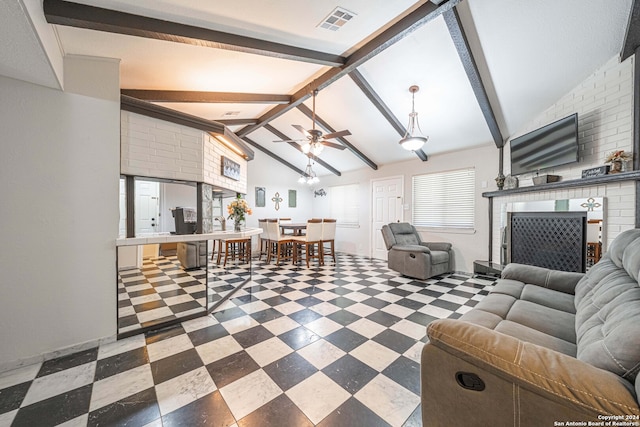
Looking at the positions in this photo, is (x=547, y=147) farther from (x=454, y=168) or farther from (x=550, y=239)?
(x=454, y=168)

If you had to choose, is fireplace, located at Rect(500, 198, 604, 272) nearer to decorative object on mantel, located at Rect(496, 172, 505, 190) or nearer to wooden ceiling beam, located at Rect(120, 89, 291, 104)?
decorative object on mantel, located at Rect(496, 172, 505, 190)

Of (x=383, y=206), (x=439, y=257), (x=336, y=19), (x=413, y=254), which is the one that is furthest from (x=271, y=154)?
(x=439, y=257)

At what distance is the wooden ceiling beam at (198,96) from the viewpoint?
2770 millimetres

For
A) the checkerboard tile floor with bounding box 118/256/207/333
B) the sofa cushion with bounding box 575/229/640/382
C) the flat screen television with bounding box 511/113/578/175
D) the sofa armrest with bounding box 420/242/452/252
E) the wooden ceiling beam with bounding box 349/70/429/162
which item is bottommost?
the checkerboard tile floor with bounding box 118/256/207/333

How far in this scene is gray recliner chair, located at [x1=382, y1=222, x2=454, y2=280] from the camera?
385 cm

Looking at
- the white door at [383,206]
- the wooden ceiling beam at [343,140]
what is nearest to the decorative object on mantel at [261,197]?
the wooden ceiling beam at [343,140]

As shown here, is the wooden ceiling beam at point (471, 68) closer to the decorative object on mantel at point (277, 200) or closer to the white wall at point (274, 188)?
the white wall at point (274, 188)

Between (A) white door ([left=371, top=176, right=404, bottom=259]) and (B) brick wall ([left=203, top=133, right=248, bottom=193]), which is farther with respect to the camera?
(A) white door ([left=371, top=176, right=404, bottom=259])

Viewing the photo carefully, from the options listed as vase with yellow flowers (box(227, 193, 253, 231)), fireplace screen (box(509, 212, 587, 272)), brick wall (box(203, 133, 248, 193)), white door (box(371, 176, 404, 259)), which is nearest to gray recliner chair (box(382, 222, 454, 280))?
white door (box(371, 176, 404, 259))

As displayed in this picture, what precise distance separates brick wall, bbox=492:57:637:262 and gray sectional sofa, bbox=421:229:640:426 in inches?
60.7

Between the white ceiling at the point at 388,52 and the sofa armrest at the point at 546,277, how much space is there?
227 cm

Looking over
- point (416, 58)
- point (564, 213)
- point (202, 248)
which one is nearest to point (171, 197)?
point (202, 248)

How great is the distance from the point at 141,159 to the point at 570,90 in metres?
4.88

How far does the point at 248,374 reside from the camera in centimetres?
162
